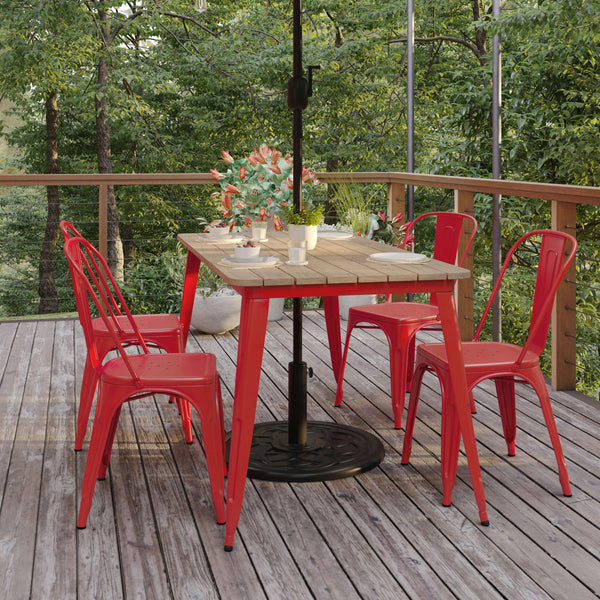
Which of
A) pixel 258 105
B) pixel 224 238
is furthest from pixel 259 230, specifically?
pixel 258 105

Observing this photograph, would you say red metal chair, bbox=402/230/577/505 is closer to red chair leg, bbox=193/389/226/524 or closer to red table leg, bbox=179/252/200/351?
red chair leg, bbox=193/389/226/524

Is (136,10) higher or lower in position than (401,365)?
higher

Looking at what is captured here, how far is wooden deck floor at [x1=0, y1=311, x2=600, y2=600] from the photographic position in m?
2.23

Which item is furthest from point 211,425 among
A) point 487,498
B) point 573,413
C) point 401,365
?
point 573,413

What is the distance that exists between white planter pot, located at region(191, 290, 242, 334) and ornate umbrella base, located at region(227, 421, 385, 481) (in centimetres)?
202

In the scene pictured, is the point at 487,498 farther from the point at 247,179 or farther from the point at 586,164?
the point at 586,164

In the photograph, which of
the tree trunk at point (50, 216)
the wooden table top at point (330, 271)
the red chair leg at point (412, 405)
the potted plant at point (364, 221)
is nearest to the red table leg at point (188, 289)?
the wooden table top at point (330, 271)

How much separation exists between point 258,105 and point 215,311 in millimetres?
7351

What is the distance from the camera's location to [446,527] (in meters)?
2.55

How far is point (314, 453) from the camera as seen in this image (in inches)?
124

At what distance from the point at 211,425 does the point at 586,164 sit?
781cm

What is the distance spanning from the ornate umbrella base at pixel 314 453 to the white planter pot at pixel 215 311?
2017mm

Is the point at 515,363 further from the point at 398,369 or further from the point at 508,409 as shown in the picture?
the point at 398,369

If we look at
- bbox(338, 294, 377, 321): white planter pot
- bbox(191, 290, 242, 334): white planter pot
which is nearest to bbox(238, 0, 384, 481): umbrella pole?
bbox(191, 290, 242, 334): white planter pot
